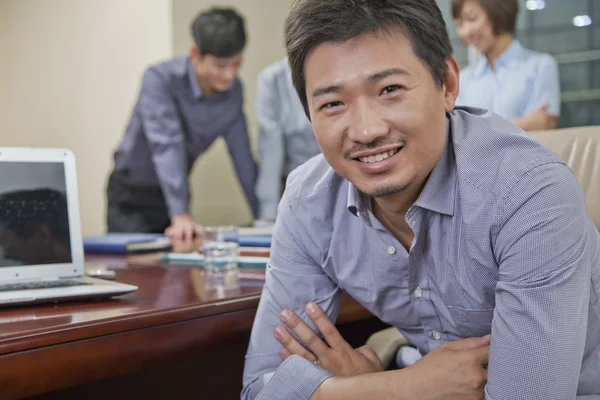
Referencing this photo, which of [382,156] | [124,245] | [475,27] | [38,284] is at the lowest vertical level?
[124,245]

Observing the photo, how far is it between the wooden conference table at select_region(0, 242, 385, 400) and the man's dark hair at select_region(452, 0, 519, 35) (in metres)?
1.85

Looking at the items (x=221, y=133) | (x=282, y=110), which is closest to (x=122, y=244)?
(x=221, y=133)

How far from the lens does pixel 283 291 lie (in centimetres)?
120

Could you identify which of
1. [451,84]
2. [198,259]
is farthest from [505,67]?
[451,84]

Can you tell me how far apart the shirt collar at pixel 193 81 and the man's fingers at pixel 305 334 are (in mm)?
2204

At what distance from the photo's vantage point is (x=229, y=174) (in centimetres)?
422

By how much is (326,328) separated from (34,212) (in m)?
0.56

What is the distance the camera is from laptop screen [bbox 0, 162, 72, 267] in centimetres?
116

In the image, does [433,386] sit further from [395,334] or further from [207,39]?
[207,39]

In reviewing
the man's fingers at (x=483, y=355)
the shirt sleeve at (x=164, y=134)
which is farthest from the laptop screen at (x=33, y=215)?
the shirt sleeve at (x=164, y=134)

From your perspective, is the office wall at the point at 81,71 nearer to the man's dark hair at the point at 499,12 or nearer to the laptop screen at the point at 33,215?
the man's dark hair at the point at 499,12

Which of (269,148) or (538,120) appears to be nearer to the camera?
(538,120)

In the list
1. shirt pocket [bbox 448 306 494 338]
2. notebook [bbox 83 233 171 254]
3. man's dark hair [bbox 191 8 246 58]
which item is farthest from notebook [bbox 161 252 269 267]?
man's dark hair [bbox 191 8 246 58]

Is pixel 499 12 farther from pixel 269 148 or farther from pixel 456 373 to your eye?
pixel 456 373
